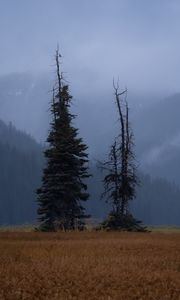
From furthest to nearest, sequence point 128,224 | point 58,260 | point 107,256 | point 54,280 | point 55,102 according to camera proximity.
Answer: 1. point 55,102
2. point 128,224
3. point 107,256
4. point 58,260
5. point 54,280

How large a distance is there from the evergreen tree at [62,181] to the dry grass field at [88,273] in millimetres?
21941

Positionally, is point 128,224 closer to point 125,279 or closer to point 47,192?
point 47,192

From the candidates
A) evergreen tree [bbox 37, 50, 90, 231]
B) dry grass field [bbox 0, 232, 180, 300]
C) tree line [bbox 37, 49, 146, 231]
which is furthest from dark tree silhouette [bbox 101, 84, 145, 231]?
dry grass field [bbox 0, 232, 180, 300]

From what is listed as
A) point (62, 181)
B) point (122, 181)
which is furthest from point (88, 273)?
point (122, 181)

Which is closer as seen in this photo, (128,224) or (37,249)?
(37,249)

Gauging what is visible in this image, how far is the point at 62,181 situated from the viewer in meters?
40.8

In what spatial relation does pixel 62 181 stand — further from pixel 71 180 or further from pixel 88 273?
pixel 88 273

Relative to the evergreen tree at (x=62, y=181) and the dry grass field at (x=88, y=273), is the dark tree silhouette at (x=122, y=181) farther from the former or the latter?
the dry grass field at (x=88, y=273)

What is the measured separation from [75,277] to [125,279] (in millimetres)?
1102

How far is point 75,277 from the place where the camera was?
1220cm

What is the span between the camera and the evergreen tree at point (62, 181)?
1591 inches

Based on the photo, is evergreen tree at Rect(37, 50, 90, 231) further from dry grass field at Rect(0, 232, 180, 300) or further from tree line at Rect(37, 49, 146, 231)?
dry grass field at Rect(0, 232, 180, 300)

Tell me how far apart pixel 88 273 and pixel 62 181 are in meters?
28.2

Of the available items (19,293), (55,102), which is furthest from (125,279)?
(55,102)
